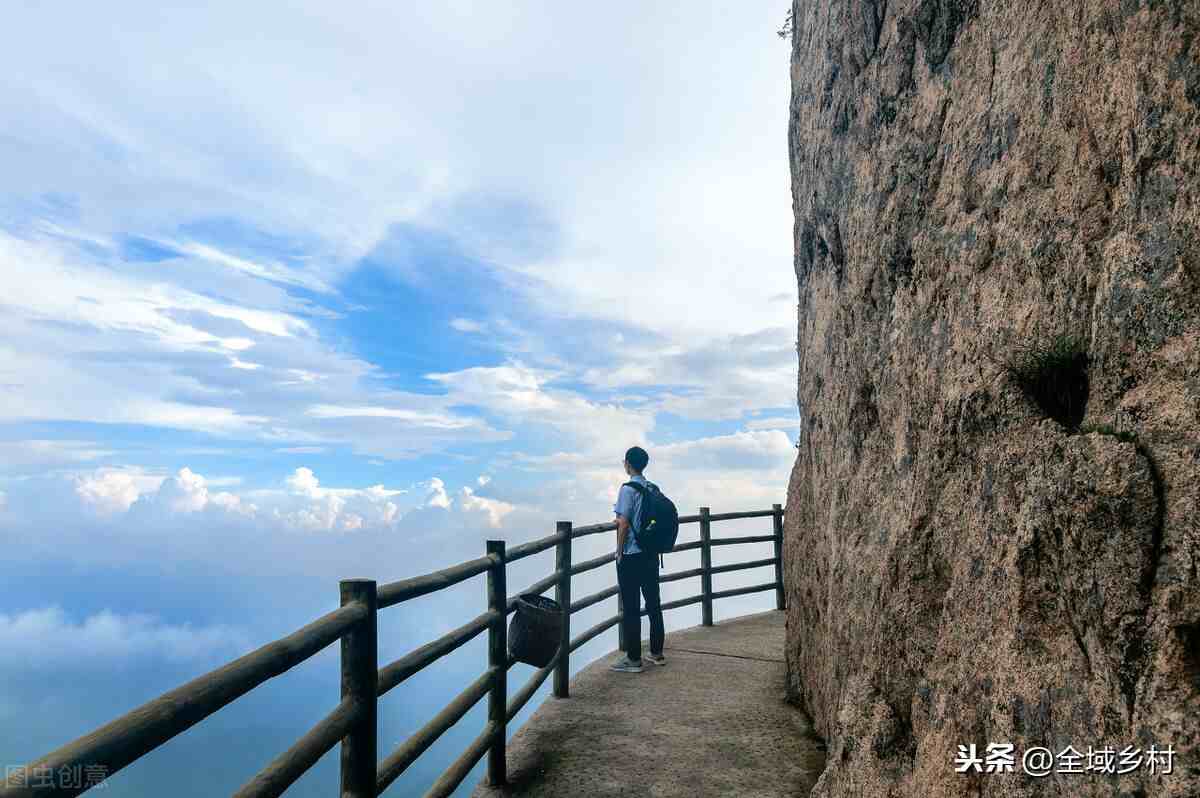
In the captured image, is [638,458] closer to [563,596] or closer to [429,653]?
[563,596]

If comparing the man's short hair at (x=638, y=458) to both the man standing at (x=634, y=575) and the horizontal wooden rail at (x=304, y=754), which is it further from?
the horizontal wooden rail at (x=304, y=754)

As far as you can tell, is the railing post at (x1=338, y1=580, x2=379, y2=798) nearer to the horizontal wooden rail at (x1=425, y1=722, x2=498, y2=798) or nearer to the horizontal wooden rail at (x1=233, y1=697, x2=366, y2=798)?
the horizontal wooden rail at (x1=233, y1=697, x2=366, y2=798)

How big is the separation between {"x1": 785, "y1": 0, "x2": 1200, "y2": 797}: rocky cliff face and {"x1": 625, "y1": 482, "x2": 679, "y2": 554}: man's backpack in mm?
2303

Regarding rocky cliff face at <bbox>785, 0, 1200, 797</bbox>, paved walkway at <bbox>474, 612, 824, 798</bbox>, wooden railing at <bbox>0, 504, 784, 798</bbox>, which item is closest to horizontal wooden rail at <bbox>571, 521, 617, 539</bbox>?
wooden railing at <bbox>0, 504, 784, 798</bbox>

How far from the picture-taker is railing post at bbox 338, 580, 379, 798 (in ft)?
10.3

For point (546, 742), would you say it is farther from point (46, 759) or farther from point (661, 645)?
point (46, 759)

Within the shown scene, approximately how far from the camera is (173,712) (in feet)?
6.55

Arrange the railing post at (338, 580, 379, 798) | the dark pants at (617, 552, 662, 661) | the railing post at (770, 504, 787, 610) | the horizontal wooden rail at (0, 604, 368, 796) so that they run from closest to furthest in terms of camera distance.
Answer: the horizontal wooden rail at (0, 604, 368, 796) < the railing post at (338, 580, 379, 798) < the dark pants at (617, 552, 662, 661) < the railing post at (770, 504, 787, 610)

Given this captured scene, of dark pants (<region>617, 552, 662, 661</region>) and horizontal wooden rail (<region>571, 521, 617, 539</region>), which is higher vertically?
horizontal wooden rail (<region>571, 521, 617, 539</region>)

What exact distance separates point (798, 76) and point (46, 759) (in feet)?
19.1

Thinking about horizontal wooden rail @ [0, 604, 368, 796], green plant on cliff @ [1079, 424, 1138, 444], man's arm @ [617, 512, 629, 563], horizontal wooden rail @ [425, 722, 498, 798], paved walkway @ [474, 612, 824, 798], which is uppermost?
green plant on cliff @ [1079, 424, 1138, 444]

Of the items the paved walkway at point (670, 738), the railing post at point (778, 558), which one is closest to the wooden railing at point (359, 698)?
the paved walkway at point (670, 738)

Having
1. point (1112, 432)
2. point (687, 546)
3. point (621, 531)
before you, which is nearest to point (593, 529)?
point (621, 531)

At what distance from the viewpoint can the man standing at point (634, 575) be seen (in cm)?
674
